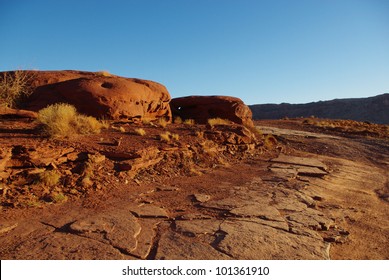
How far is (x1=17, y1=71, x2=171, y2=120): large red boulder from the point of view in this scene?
11.4 meters

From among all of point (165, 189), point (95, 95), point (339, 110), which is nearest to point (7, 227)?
point (165, 189)

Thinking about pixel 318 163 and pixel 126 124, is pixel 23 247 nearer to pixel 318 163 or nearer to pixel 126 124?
pixel 126 124

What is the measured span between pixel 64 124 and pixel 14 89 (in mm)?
4767

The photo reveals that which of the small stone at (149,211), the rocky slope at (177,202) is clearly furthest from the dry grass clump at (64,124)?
the small stone at (149,211)

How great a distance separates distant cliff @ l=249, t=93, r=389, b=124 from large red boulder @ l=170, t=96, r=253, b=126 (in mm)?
38051

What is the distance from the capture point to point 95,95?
37.5ft

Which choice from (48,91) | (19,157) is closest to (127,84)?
(48,91)

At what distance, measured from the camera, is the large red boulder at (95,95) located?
11.4m

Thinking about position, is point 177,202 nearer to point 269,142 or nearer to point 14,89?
point 269,142

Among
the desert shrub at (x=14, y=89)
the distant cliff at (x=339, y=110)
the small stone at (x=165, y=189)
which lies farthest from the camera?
the distant cliff at (x=339, y=110)

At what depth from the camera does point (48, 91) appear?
38.9 feet

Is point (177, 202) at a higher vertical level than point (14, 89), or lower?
lower

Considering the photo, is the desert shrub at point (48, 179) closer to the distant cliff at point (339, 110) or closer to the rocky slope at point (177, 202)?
the rocky slope at point (177, 202)

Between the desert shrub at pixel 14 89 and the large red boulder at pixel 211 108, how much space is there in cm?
767
